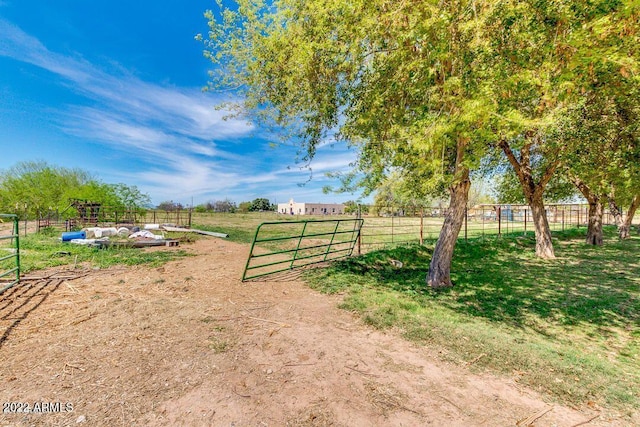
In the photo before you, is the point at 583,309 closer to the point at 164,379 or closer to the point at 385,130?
the point at 385,130

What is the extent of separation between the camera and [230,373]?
262 centimetres

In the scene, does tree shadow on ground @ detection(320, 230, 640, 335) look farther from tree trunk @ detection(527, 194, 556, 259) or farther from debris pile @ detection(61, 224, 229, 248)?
debris pile @ detection(61, 224, 229, 248)

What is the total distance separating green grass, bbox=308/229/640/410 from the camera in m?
2.90

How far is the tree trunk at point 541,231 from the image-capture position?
10273 millimetres

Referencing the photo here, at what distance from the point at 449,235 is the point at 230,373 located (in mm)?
5481

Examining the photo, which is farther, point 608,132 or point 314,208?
point 314,208

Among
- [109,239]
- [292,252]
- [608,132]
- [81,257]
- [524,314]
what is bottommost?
[524,314]

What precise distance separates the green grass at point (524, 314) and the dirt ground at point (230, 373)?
1.23ft

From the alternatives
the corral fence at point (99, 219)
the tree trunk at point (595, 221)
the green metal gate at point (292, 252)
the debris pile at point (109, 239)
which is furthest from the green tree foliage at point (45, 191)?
the tree trunk at point (595, 221)

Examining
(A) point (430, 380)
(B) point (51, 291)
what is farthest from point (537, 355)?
(B) point (51, 291)

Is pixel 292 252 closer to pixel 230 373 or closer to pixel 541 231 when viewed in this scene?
pixel 230 373

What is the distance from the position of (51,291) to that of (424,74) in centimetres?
804

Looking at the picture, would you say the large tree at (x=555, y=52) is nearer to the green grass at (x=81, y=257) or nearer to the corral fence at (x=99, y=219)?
the green grass at (x=81, y=257)

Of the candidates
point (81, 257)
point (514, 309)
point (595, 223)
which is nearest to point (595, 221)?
point (595, 223)
